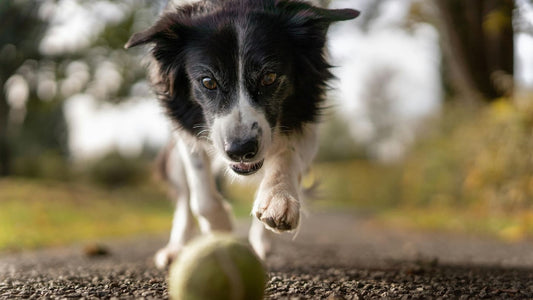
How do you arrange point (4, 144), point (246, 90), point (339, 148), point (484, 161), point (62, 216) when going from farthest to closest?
point (339, 148) → point (4, 144) → point (62, 216) → point (484, 161) → point (246, 90)

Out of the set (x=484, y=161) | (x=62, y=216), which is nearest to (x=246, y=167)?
(x=484, y=161)

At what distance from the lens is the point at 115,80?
583 inches

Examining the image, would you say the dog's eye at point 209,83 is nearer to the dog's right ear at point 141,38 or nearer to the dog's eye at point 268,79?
the dog's eye at point 268,79

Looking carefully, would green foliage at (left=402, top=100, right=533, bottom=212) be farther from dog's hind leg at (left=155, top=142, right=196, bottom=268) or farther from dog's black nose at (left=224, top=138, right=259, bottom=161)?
dog's black nose at (left=224, top=138, right=259, bottom=161)

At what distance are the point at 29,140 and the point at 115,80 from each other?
15.6 feet

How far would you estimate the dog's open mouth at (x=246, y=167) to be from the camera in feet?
9.34

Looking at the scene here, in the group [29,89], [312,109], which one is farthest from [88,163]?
[312,109]

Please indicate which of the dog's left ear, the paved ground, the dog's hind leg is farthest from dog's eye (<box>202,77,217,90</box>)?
the dog's hind leg

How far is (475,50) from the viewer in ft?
28.5

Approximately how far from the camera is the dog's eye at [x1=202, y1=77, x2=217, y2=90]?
288cm

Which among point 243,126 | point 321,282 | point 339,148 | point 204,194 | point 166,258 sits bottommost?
point 339,148

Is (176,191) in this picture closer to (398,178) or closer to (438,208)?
(438,208)

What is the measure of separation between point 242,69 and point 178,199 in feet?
7.27

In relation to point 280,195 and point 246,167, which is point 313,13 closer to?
point 246,167
